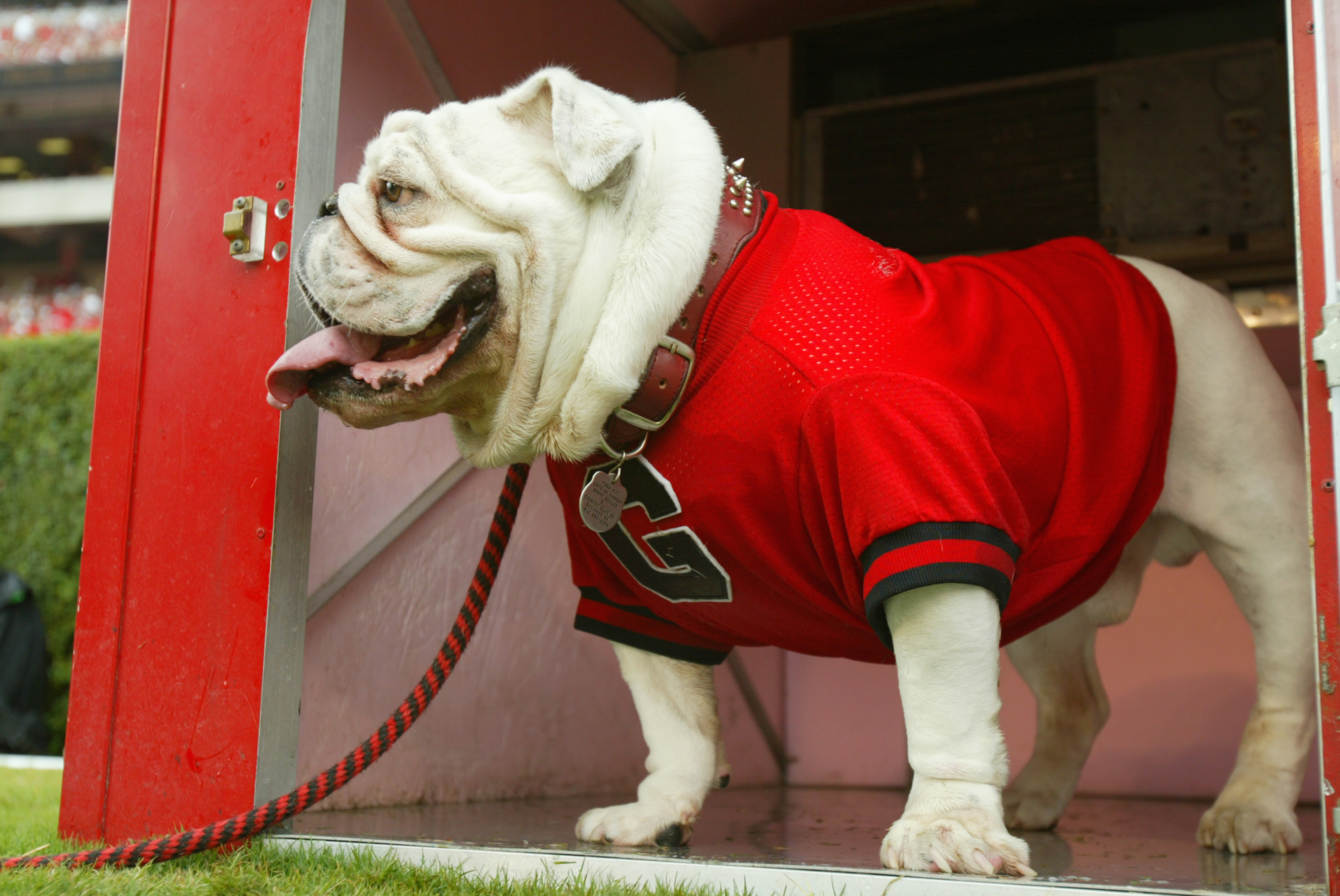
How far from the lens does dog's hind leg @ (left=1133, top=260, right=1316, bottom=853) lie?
2.43m

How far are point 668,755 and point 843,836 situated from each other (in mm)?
470

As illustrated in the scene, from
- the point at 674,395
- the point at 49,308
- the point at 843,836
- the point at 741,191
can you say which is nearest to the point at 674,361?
the point at 674,395

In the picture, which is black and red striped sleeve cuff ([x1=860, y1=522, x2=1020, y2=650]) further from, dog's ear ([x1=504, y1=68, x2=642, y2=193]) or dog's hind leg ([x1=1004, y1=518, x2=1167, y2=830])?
dog's hind leg ([x1=1004, y1=518, x2=1167, y2=830])

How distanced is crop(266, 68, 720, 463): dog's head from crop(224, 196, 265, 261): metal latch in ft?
1.07

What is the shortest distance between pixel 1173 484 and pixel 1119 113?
2.04m

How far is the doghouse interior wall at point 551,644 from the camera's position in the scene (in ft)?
9.45

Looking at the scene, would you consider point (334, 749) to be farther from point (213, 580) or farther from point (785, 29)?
point (785, 29)

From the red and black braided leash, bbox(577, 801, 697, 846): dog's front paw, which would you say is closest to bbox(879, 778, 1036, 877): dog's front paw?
bbox(577, 801, 697, 846): dog's front paw

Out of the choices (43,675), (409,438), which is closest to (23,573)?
(43,675)

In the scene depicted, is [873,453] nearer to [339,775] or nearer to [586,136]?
[586,136]

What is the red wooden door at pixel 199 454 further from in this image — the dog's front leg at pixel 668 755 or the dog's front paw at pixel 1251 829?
the dog's front paw at pixel 1251 829

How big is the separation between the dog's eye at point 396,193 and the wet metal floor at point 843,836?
119 cm

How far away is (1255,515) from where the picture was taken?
246cm

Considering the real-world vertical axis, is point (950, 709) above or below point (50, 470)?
below
